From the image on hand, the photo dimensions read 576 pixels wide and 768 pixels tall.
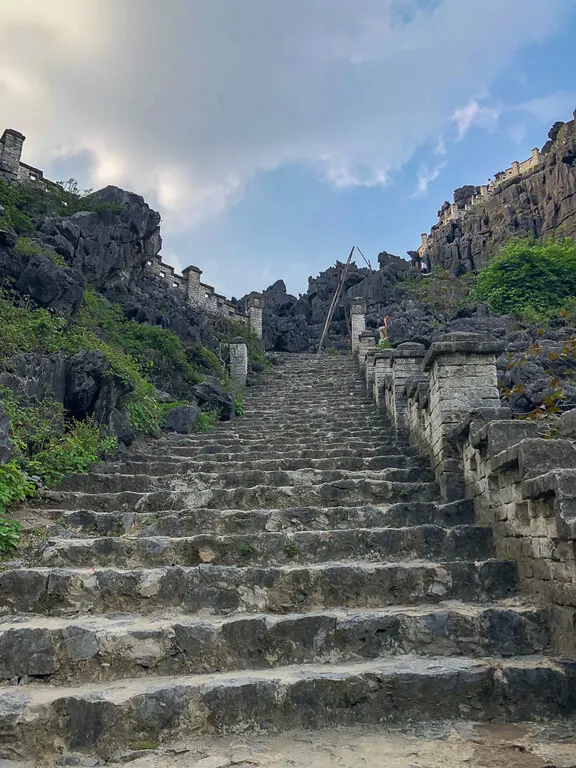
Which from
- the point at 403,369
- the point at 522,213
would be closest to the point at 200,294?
the point at 403,369

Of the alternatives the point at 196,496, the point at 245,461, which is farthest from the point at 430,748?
the point at 245,461

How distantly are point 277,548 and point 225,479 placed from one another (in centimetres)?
192

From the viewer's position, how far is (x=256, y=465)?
6.32m

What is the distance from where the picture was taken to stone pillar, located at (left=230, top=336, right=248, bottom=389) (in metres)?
14.5

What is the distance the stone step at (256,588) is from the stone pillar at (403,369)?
4260mm

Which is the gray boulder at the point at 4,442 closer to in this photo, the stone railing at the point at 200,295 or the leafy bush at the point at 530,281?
the stone railing at the point at 200,295

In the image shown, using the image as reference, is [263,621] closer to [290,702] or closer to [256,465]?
[290,702]

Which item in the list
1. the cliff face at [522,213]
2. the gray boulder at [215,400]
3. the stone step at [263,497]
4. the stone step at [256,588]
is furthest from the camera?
the cliff face at [522,213]

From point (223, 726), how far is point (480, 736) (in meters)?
1.26

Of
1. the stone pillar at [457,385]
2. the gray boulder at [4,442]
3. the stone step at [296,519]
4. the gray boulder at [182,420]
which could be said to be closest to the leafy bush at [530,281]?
the gray boulder at [182,420]

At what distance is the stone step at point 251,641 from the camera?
2824 mm

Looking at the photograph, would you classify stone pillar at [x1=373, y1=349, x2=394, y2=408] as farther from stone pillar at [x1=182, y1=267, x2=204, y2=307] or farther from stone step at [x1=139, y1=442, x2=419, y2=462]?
stone pillar at [x1=182, y1=267, x2=204, y2=307]

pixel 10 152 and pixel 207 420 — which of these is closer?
pixel 207 420

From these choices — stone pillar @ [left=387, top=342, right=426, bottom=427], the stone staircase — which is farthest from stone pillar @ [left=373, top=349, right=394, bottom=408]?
the stone staircase
